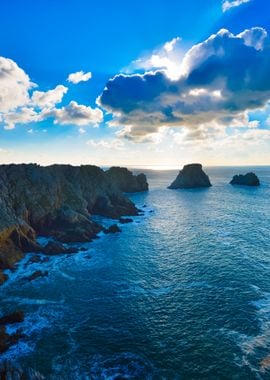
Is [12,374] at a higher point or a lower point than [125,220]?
lower

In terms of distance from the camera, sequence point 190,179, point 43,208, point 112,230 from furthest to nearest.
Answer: point 190,179 → point 112,230 → point 43,208

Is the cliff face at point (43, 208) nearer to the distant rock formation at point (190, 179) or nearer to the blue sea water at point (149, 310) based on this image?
the blue sea water at point (149, 310)

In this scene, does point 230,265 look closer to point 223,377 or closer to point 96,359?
point 223,377

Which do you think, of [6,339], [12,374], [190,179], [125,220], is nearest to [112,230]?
[125,220]

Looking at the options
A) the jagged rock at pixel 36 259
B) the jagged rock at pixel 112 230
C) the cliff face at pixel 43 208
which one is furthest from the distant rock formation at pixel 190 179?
the jagged rock at pixel 36 259

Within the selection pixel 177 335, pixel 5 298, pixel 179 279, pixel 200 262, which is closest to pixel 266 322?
pixel 177 335

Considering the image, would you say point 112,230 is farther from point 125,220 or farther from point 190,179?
point 190,179
